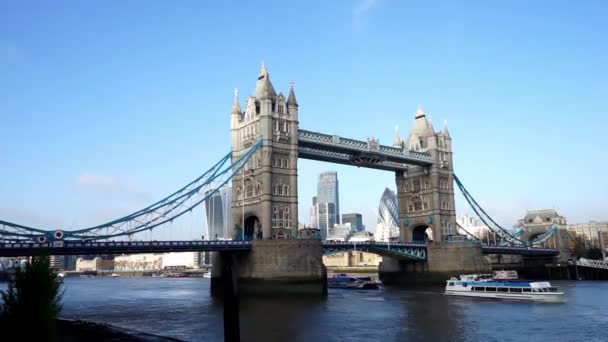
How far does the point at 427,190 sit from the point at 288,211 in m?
30.0

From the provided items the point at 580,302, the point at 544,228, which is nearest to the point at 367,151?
the point at 580,302

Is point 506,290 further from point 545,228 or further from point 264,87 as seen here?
point 545,228

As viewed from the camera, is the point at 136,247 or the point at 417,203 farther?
the point at 417,203

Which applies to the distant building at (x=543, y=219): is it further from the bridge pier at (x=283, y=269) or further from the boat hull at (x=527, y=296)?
the bridge pier at (x=283, y=269)

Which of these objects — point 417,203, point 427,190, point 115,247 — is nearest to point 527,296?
point 427,190

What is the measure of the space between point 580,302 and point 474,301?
31.5ft

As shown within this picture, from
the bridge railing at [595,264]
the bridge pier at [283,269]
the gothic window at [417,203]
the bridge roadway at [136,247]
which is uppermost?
the gothic window at [417,203]

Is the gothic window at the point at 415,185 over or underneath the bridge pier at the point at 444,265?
over

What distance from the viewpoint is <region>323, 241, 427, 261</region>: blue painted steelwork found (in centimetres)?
6581

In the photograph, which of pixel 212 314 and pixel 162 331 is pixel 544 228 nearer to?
pixel 212 314

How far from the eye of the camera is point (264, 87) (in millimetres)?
64500

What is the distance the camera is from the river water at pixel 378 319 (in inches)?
1204

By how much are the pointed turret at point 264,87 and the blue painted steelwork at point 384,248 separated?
19.9m

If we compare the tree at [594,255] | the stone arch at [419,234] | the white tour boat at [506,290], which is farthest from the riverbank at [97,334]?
the tree at [594,255]
